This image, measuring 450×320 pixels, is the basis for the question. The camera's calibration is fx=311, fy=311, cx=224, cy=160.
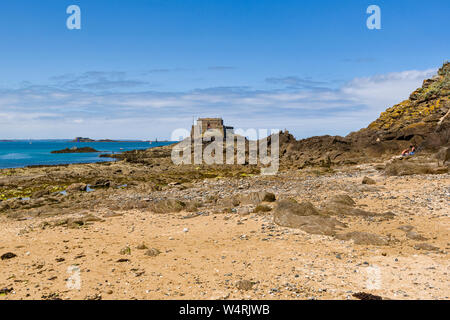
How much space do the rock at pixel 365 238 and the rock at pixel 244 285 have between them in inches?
210

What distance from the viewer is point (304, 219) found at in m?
15.0

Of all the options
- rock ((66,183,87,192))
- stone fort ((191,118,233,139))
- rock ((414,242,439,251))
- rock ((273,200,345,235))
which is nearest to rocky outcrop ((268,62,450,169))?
rock ((66,183,87,192))

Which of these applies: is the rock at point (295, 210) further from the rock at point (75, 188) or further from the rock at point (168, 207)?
the rock at point (75, 188)

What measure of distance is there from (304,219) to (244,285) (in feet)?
22.1

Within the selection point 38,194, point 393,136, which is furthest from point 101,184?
point 393,136

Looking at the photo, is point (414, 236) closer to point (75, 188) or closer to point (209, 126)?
point (75, 188)

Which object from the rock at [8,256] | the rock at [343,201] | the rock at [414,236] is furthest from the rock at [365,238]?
the rock at [8,256]

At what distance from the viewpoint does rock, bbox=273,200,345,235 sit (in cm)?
1407

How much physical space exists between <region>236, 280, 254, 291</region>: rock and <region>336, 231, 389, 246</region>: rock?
532cm

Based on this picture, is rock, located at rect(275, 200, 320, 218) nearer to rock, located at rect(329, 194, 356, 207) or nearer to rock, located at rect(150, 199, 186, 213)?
rock, located at rect(329, 194, 356, 207)

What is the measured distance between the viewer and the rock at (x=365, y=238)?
12.0 m
